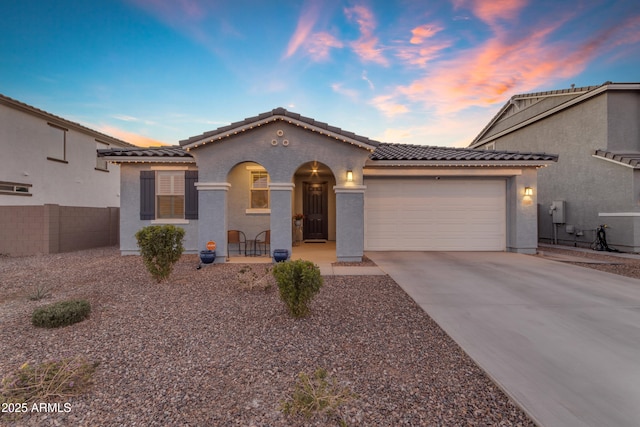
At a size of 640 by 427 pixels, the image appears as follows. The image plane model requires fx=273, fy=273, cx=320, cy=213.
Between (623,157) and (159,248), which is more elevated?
(623,157)

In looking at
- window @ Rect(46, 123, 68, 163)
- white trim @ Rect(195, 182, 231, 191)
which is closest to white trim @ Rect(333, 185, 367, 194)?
white trim @ Rect(195, 182, 231, 191)

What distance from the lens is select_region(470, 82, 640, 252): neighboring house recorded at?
32.3 feet

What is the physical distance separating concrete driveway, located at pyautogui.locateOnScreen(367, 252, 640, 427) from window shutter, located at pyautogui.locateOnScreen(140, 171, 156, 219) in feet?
25.8

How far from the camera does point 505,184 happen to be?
10.0 meters

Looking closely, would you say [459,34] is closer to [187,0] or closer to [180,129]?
[187,0]

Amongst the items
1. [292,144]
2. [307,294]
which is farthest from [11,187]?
[307,294]

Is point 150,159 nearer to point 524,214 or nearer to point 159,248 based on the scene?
point 159,248

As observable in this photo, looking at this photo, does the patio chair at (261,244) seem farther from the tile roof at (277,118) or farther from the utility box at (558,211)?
the utility box at (558,211)

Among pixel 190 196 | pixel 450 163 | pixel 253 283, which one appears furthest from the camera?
pixel 450 163

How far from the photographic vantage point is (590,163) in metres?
11.1

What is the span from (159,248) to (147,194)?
444 centimetres

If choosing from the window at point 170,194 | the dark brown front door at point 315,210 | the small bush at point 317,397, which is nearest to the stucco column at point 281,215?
the window at point 170,194

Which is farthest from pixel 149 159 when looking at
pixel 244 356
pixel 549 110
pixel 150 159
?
pixel 549 110

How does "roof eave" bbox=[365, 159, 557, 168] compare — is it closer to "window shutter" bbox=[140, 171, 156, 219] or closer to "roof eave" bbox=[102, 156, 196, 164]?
"roof eave" bbox=[102, 156, 196, 164]
